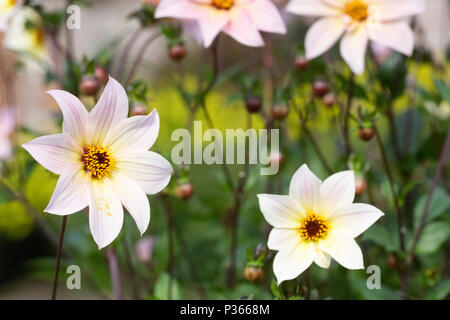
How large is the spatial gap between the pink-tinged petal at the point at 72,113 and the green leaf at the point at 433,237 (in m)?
0.42

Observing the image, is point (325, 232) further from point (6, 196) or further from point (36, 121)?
point (36, 121)

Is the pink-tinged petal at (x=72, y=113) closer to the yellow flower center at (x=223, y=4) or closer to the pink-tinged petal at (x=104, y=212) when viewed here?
the pink-tinged petal at (x=104, y=212)

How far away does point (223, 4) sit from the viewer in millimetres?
573

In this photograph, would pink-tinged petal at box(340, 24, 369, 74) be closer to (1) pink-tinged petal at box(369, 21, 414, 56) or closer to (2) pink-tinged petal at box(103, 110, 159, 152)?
(1) pink-tinged petal at box(369, 21, 414, 56)

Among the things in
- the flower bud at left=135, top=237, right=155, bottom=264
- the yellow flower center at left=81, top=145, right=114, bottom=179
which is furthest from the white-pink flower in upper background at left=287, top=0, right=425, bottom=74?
the flower bud at left=135, top=237, right=155, bottom=264

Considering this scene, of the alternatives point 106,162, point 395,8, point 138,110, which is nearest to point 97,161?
point 106,162

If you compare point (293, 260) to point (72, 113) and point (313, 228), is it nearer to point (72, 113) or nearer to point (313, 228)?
point (313, 228)

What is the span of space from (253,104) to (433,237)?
0.27 meters

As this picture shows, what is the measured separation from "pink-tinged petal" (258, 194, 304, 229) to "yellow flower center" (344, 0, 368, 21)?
20 cm

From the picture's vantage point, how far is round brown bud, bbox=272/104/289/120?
2.08ft

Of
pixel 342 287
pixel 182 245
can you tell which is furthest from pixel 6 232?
pixel 342 287

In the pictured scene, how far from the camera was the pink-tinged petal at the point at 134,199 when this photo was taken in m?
0.49

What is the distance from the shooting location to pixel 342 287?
0.75m
